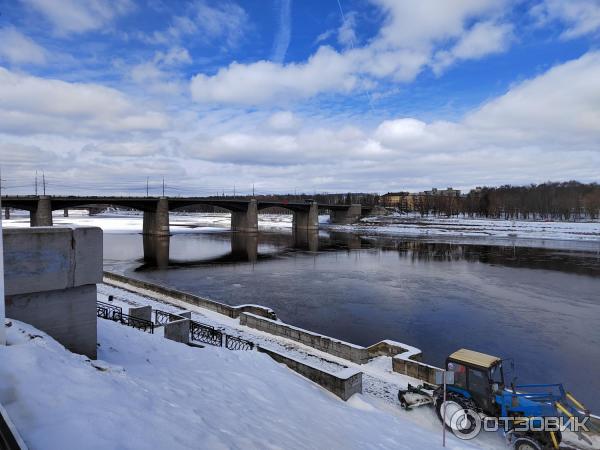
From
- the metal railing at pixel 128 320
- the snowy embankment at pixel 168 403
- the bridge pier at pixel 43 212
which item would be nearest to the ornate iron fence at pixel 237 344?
the metal railing at pixel 128 320

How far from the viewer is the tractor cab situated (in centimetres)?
1027

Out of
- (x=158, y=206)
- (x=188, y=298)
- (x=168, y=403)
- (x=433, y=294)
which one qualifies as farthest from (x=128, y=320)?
(x=158, y=206)

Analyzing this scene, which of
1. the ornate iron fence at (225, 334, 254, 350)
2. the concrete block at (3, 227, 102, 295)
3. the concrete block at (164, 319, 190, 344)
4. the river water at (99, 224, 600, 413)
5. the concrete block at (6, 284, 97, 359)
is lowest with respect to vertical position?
the river water at (99, 224, 600, 413)

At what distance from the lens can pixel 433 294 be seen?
99.5ft

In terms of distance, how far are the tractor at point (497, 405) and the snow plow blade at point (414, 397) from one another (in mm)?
36

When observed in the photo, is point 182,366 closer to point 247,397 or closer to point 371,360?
point 247,397

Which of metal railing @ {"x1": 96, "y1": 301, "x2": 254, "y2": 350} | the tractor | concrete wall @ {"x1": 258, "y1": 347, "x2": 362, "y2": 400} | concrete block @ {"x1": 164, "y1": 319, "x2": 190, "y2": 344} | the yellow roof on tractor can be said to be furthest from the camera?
metal railing @ {"x1": 96, "y1": 301, "x2": 254, "y2": 350}

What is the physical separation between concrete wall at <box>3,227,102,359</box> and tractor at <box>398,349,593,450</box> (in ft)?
27.1

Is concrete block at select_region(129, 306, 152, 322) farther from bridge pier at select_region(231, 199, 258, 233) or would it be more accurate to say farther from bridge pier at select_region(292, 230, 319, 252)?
bridge pier at select_region(231, 199, 258, 233)

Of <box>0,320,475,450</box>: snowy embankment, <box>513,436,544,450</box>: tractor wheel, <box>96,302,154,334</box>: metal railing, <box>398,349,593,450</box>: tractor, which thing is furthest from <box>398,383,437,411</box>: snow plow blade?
<box>96,302,154,334</box>: metal railing

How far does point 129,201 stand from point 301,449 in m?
83.1

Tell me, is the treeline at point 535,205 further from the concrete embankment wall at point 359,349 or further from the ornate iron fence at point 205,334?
the ornate iron fence at point 205,334

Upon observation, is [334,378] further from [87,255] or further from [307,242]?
[307,242]

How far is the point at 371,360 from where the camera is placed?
15.9 m
